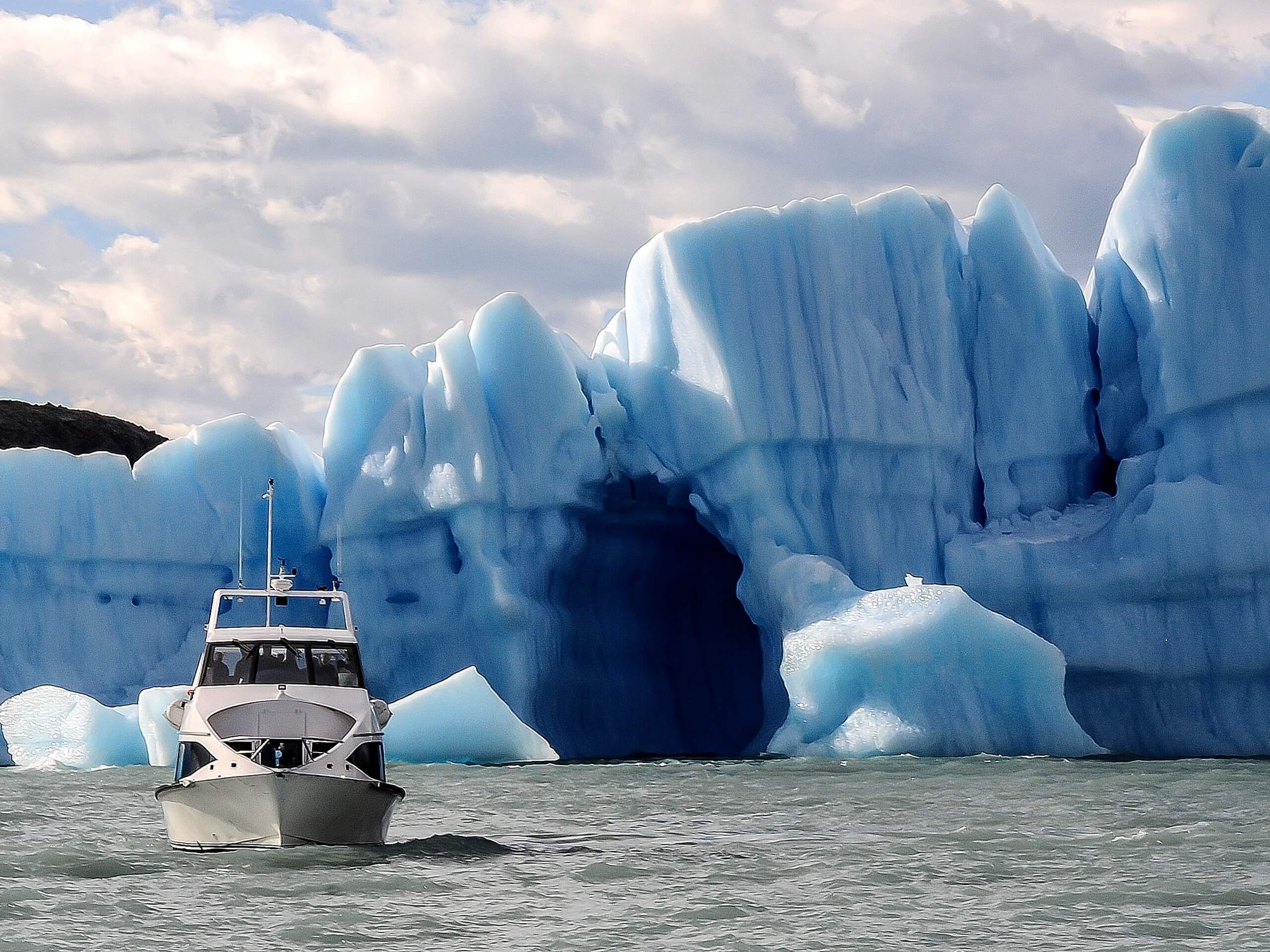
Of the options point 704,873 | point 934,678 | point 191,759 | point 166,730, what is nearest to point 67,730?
point 166,730

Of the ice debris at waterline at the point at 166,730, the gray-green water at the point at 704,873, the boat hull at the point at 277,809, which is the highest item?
the ice debris at waterline at the point at 166,730

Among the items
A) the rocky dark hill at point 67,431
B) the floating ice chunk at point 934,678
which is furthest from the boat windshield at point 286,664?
the rocky dark hill at point 67,431

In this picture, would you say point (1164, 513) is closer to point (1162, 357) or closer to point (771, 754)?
point (1162, 357)

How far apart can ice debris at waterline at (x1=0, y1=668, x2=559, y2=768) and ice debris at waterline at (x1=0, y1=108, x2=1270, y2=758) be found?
0.49 m

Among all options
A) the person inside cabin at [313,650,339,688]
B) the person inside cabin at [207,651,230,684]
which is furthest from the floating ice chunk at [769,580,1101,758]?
the person inside cabin at [207,651,230,684]

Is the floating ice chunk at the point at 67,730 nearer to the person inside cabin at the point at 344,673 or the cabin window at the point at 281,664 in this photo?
the cabin window at the point at 281,664

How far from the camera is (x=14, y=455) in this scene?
2114 centimetres

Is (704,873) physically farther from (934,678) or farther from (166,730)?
(166,730)

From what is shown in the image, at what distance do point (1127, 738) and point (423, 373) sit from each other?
957 cm

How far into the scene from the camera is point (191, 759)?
10.9 metres

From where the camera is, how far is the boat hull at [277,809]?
34.1ft

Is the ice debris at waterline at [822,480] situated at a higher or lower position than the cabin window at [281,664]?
higher

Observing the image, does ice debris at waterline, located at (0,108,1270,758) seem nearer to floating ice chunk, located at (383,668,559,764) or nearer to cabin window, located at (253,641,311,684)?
floating ice chunk, located at (383,668,559,764)

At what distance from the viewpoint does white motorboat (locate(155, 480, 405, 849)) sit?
10453mm
